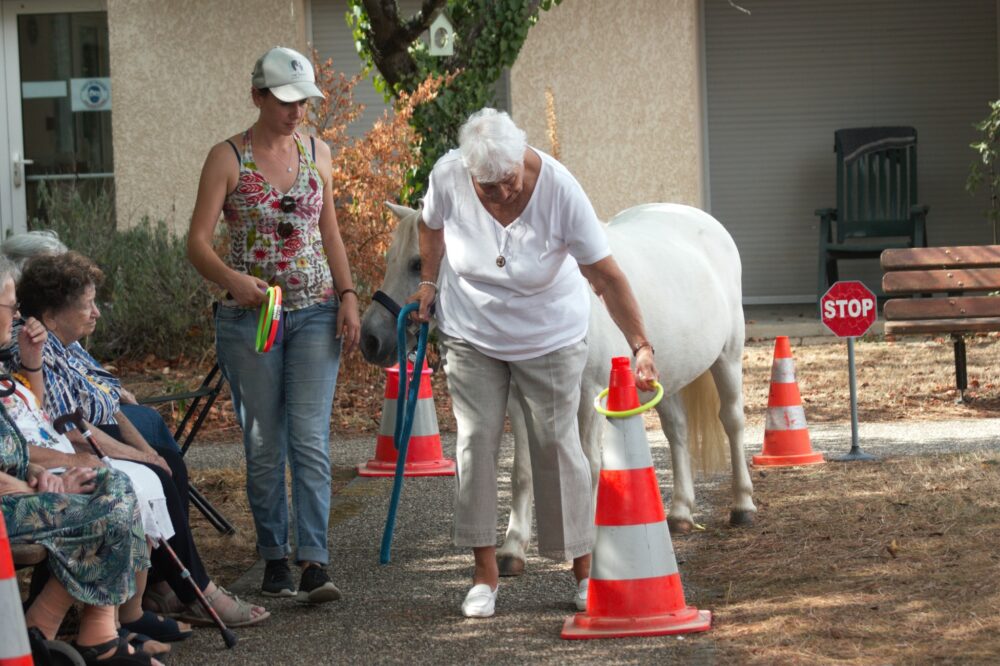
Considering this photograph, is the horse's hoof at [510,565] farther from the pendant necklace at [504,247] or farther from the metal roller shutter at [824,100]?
the metal roller shutter at [824,100]

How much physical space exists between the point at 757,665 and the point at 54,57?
11.8 metres

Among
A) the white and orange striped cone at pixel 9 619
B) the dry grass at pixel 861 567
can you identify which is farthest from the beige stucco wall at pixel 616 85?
the white and orange striped cone at pixel 9 619

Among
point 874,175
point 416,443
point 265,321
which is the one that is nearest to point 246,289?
point 265,321

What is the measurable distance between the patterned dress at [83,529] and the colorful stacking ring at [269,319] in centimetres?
94

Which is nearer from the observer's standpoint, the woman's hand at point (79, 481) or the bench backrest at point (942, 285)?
the woman's hand at point (79, 481)

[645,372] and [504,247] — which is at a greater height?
[504,247]

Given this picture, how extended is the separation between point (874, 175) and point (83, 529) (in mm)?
11619

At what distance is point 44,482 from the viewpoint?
14.5 feet

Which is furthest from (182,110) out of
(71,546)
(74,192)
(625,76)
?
(71,546)

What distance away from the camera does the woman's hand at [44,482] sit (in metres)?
4.43

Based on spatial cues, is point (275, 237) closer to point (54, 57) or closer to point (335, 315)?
point (335, 315)

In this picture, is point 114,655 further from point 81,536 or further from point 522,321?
point 522,321

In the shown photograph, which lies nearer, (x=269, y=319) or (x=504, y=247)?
(x=504, y=247)

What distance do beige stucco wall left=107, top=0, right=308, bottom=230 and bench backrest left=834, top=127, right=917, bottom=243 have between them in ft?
17.6
